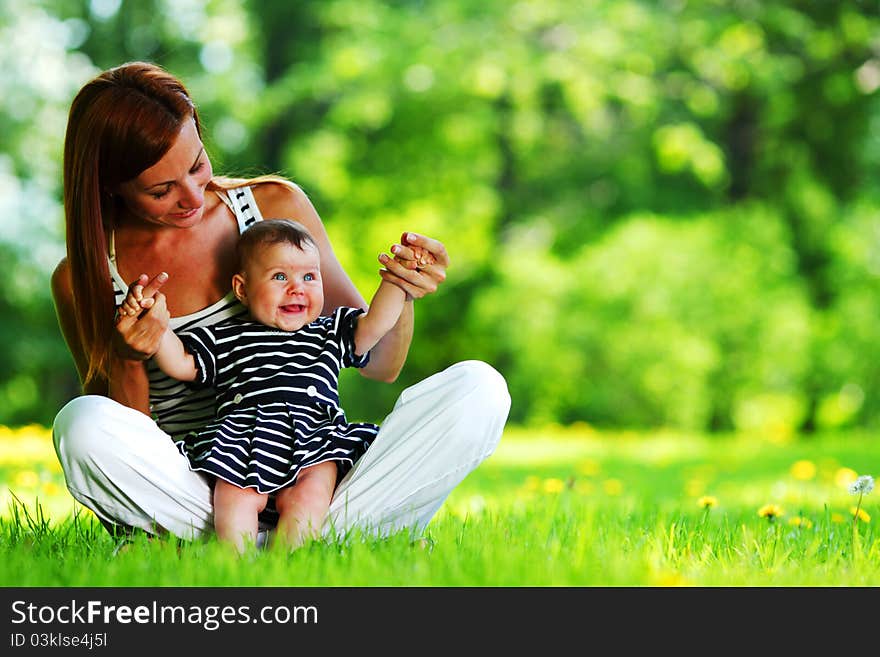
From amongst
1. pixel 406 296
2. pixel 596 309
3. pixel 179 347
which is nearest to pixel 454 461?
pixel 406 296

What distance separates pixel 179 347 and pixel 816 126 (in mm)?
11477

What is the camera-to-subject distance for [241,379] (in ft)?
8.75

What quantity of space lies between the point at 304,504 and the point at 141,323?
22.2 inches

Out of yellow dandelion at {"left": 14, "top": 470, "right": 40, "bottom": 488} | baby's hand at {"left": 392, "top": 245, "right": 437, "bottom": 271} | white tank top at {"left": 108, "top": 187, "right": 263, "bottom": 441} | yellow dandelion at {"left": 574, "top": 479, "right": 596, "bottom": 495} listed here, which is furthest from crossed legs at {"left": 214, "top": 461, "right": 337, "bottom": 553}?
yellow dandelion at {"left": 14, "top": 470, "right": 40, "bottom": 488}

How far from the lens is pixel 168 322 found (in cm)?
255

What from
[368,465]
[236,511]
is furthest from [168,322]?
[368,465]

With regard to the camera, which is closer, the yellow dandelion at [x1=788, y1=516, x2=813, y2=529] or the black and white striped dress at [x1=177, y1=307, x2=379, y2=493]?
the black and white striped dress at [x1=177, y1=307, x2=379, y2=493]

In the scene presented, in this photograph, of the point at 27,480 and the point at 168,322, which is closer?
the point at 168,322

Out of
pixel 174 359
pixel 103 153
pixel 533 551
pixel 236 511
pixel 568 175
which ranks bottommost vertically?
pixel 533 551

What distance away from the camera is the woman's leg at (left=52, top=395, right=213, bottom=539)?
2.41 m

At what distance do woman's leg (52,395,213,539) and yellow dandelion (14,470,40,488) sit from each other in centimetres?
221

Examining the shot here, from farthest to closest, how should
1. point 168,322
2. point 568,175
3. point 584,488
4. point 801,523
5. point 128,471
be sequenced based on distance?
point 568,175
point 584,488
point 801,523
point 168,322
point 128,471

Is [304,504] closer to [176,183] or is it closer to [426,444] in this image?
[426,444]

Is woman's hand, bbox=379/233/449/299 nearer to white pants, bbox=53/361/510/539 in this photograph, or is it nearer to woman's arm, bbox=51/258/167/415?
white pants, bbox=53/361/510/539
